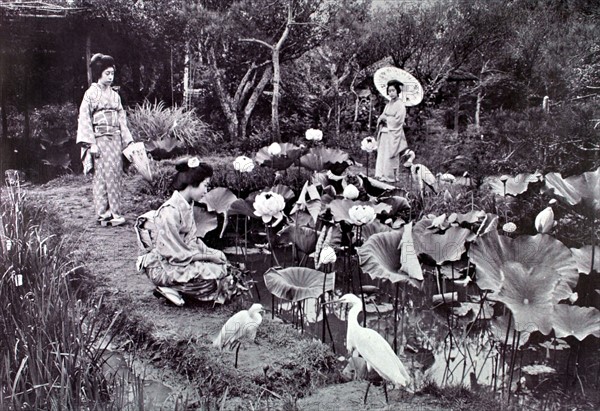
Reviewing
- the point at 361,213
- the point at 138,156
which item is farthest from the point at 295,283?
the point at 138,156

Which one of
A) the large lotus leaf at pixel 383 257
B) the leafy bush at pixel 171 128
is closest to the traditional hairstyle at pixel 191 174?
the large lotus leaf at pixel 383 257

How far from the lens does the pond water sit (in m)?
3.16

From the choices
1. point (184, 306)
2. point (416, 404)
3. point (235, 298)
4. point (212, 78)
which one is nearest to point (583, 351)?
point (416, 404)

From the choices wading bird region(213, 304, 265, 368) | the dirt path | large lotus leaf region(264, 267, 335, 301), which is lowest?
the dirt path

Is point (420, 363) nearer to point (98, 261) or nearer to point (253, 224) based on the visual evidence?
point (98, 261)

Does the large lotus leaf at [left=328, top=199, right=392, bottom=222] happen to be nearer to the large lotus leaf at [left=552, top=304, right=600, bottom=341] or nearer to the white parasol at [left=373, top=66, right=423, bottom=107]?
the large lotus leaf at [left=552, top=304, right=600, bottom=341]

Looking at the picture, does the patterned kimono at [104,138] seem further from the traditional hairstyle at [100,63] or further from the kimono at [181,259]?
the kimono at [181,259]

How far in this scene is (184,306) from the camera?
11.5ft

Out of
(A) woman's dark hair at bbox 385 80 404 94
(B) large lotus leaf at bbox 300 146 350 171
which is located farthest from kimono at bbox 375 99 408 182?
(B) large lotus leaf at bbox 300 146 350 171

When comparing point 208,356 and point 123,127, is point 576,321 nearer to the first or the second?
point 208,356

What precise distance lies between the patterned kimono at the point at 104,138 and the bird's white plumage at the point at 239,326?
2861mm

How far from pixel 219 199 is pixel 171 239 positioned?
146 centimetres

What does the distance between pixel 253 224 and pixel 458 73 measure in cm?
297

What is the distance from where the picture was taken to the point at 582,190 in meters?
3.39
